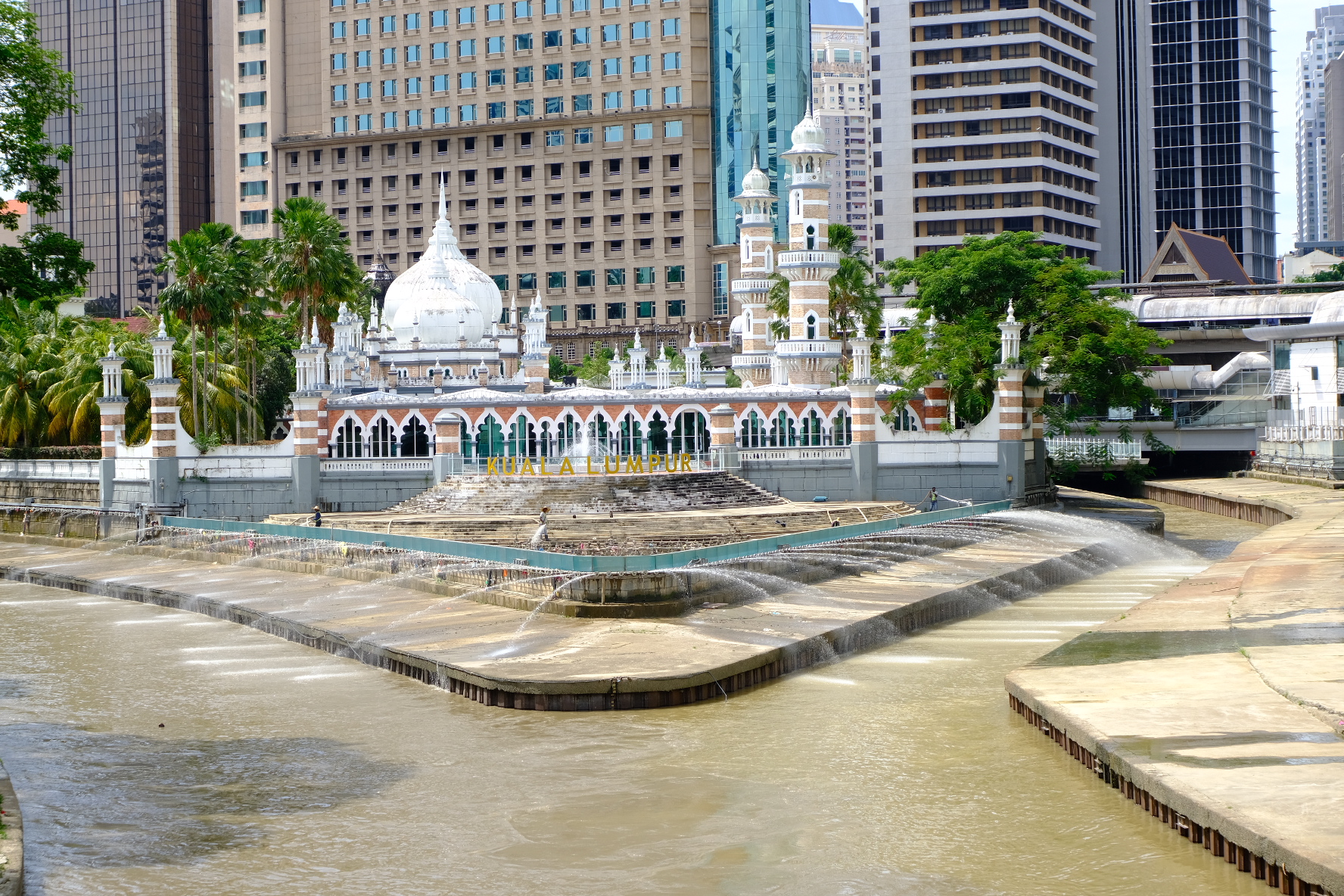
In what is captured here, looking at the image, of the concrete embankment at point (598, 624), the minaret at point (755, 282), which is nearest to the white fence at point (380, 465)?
the concrete embankment at point (598, 624)

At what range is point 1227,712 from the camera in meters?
18.0

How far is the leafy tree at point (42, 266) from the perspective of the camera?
22.4 metres

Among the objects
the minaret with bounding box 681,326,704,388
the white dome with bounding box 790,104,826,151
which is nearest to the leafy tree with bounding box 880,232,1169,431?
the minaret with bounding box 681,326,704,388

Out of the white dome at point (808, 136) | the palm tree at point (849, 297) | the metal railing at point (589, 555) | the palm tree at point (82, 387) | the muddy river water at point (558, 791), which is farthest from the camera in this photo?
the palm tree at point (849, 297)

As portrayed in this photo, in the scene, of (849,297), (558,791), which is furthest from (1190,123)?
(558,791)

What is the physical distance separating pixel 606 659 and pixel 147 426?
40639 millimetres

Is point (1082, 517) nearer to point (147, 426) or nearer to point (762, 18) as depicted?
point (147, 426)

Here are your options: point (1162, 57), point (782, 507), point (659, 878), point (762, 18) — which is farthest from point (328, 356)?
point (1162, 57)

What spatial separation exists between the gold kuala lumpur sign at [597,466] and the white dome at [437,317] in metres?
19.2

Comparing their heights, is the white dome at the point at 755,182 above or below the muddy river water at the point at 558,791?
above

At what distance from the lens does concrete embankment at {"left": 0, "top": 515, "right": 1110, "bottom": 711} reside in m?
22.5

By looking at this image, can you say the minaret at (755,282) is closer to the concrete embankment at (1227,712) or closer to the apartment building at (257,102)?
the concrete embankment at (1227,712)

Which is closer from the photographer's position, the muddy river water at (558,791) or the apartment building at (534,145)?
the muddy river water at (558,791)

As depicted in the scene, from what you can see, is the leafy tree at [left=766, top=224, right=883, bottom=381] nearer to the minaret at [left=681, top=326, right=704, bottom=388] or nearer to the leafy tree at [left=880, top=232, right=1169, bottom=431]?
the minaret at [left=681, top=326, right=704, bottom=388]
